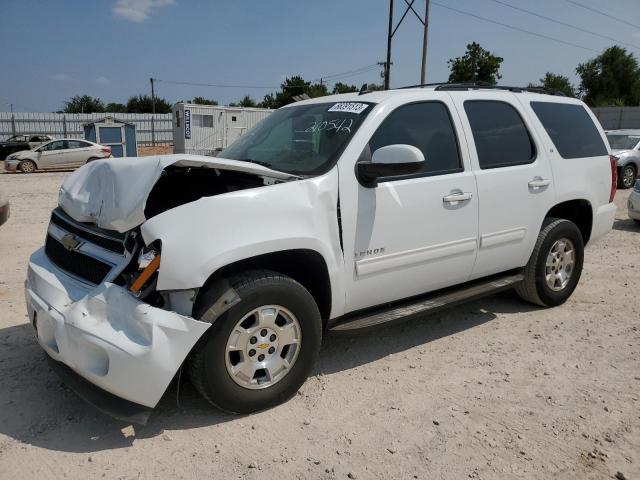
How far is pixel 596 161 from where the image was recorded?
4.86 metres

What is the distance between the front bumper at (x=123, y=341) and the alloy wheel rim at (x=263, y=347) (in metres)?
0.31

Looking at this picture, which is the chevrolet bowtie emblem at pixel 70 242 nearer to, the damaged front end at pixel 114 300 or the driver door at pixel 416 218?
the damaged front end at pixel 114 300

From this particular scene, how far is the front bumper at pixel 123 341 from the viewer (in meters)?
2.47

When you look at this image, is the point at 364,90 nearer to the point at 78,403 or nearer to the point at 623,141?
the point at 78,403

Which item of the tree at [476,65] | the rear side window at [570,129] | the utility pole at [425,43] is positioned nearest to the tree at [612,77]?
the tree at [476,65]

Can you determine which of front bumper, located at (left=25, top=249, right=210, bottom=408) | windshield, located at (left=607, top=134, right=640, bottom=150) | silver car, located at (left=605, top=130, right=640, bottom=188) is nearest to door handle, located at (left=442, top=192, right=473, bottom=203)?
front bumper, located at (left=25, top=249, right=210, bottom=408)

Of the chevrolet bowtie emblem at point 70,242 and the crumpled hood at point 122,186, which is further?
the chevrolet bowtie emblem at point 70,242

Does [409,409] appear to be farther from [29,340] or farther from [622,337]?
[29,340]

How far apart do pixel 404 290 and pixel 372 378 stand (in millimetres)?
632

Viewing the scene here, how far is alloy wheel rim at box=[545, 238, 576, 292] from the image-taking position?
15.3ft

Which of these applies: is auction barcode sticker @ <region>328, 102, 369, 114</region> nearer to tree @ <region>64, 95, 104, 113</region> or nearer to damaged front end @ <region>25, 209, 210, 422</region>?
damaged front end @ <region>25, 209, 210, 422</region>

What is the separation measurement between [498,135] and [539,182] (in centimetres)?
56

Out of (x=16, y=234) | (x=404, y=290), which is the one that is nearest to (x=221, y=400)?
(x=404, y=290)

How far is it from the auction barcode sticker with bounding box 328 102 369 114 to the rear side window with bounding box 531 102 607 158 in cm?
186
